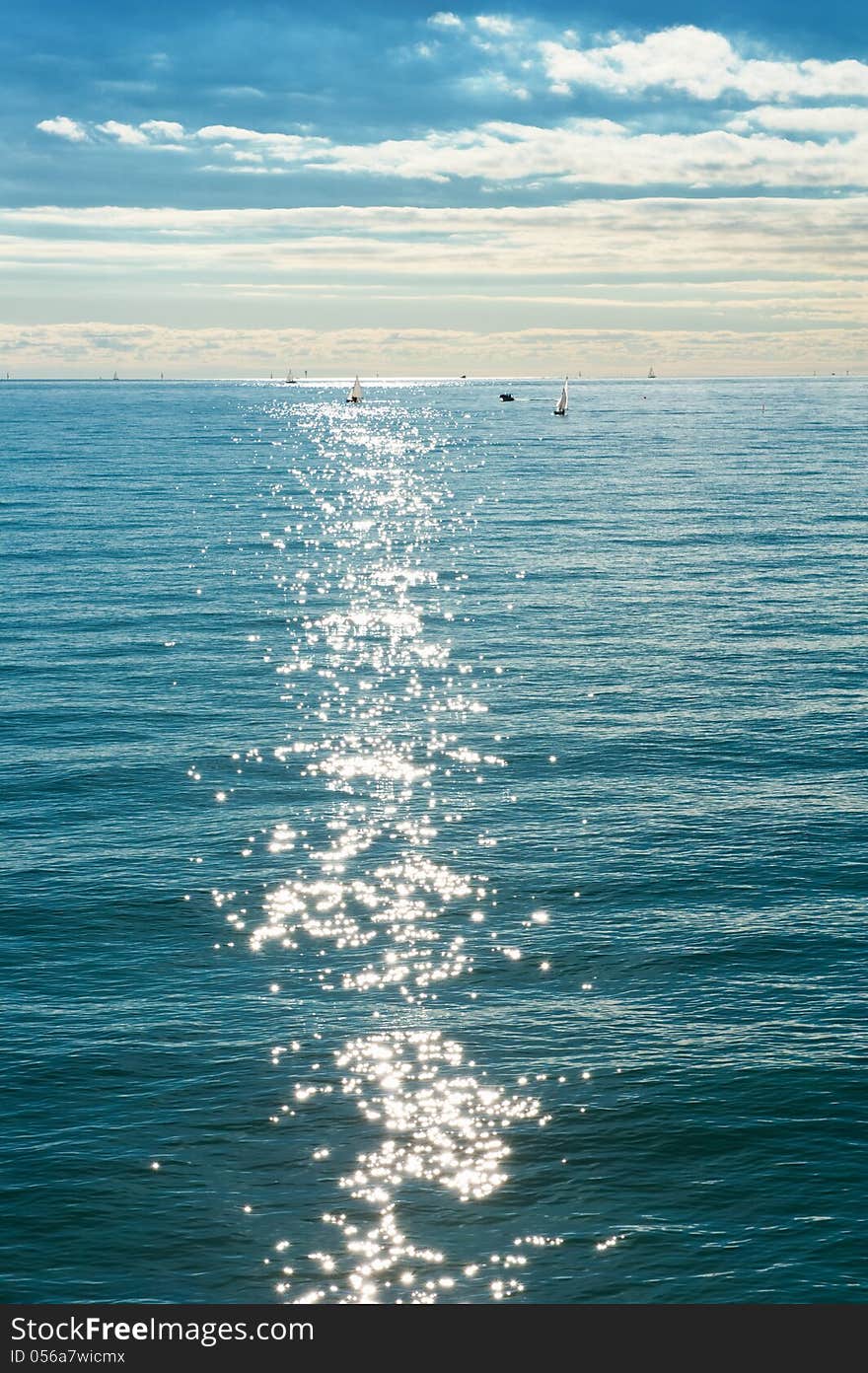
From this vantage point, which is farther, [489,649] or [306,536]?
[306,536]

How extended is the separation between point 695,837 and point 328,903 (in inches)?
607

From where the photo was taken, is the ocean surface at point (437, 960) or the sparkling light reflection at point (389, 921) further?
the ocean surface at point (437, 960)

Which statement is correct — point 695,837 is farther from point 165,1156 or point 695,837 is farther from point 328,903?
point 165,1156

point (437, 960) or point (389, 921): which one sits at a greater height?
point (389, 921)

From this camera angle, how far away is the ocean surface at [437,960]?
29.9 m

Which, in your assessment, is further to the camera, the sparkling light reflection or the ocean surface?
the ocean surface

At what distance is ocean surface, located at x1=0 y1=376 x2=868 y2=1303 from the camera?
1176 inches

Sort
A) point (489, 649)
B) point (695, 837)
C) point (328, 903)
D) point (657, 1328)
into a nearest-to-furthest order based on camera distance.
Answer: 1. point (657, 1328)
2. point (328, 903)
3. point (695, 837)
4. point (489, 649)

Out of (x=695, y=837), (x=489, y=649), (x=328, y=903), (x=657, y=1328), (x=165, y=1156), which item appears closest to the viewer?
(x=657, y=1328)

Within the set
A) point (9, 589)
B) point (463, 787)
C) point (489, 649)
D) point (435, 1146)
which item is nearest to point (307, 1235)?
point (435, 1146)

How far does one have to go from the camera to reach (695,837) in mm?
51688

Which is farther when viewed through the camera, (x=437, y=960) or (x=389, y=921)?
(x=389, y=921)

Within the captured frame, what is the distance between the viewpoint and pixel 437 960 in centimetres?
4284

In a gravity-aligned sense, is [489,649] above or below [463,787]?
above
